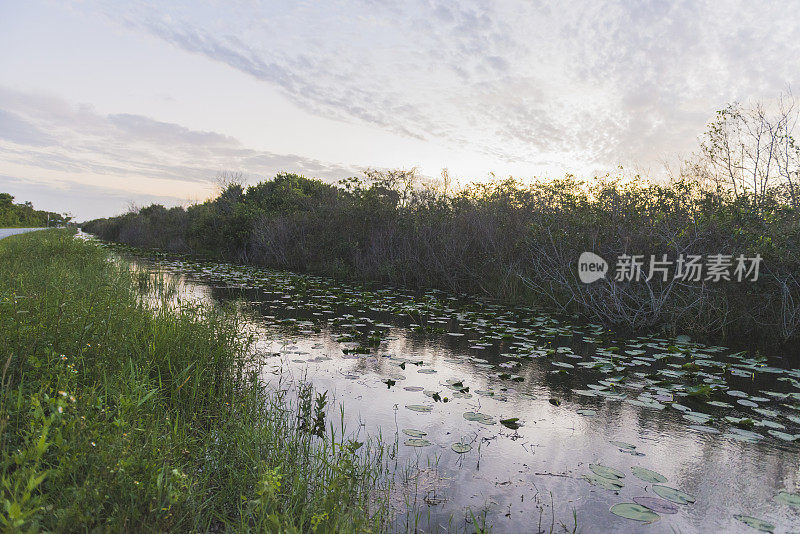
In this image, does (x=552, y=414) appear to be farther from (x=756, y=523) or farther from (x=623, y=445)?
(x=756, y=523)

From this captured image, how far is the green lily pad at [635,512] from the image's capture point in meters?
2.66

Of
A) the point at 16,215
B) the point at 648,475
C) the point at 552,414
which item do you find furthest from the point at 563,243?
the point at 16,215

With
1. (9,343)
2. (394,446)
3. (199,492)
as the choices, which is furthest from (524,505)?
(9,343)

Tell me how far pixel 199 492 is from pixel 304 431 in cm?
126

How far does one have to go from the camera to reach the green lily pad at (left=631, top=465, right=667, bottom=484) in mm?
3133

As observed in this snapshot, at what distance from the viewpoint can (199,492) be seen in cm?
247

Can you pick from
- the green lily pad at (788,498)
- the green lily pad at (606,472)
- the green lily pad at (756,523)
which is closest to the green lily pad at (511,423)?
the green lily pad at (606,472)

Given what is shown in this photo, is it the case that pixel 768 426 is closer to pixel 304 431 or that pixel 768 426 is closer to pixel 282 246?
pixel 304 431

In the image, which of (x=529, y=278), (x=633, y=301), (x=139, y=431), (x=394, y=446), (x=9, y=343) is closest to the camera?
(x=139, y=431)

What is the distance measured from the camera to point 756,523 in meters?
2.68

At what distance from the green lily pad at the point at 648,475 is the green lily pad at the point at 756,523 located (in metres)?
0.46

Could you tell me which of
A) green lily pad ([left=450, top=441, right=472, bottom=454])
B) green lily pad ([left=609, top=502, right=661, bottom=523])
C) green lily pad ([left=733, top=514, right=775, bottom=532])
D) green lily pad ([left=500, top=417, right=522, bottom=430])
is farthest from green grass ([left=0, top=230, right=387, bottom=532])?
green lily pad ([left=733, top=514, right=775, bottom=532])

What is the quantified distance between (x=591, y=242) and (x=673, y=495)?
23.8 ft

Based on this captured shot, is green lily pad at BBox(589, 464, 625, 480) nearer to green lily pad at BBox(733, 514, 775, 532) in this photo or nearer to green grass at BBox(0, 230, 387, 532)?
green lily pad at BBox(733, 514, 775, 532)
